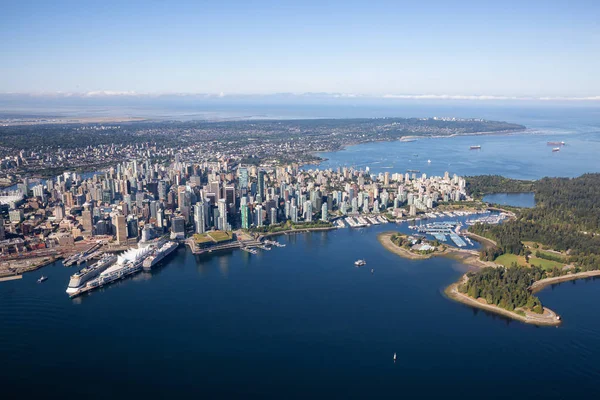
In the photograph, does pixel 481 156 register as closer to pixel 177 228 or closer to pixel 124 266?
pixel 177 228

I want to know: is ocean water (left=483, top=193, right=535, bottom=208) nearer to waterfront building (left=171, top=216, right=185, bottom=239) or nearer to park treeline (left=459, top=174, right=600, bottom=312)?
park treeline (left=459, top=174, right=600, bottom=312)

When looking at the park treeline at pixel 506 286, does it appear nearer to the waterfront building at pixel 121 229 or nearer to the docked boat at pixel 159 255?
the docked boat at pixel 159 255

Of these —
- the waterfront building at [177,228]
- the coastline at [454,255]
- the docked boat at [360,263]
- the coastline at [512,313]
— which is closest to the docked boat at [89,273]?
the waterfront building at [177,228]

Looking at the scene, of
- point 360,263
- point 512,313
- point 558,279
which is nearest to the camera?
point 512,313

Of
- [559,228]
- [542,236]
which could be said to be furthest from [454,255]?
[559,228]

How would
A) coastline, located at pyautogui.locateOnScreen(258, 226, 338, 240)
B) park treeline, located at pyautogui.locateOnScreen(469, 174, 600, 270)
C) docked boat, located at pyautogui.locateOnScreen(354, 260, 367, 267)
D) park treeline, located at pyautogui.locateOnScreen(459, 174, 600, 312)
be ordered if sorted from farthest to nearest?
coastline, located at pyautogui.locateOnScreen(258, 226, 338, 240), park treeline, located at pyautogui.locateOnScreen(469, 174, 600, 270), docked boat, located at pyautogui.locateOnScreen(354, 260, 367, 267), park treeline, located at pyautogui.locateOnScreen(459, 174, 600, 312)

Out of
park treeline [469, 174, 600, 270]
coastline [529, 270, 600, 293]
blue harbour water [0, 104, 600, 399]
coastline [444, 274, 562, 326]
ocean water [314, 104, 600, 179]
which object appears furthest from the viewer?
ocean water [314, 104, 600, 179]

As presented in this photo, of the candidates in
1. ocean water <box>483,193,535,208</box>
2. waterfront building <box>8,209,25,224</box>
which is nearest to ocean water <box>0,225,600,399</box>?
waterfront building <box>8,209,25,224</box>
